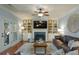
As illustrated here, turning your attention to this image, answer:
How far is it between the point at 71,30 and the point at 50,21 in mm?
378

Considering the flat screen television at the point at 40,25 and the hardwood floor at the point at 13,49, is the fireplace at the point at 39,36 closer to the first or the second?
the flat screen television at the point at 40,25

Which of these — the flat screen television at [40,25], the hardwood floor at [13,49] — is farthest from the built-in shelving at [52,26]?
the hardwood floor at [13,49]

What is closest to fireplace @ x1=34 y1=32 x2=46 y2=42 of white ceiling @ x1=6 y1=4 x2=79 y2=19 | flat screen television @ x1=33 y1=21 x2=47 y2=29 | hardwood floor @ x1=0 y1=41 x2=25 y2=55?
flat screen television @ x1=33 y1=21 x2=47 y2=29

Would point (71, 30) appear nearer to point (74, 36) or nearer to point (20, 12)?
point (74, 36)

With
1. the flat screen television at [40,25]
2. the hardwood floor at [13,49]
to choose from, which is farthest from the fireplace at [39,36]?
the hardwood floor at [13,49]

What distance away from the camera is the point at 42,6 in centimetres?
277

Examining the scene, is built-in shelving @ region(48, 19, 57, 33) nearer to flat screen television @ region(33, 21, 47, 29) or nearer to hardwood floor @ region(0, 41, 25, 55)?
flat screen television @ region(33, 21, 47, 29)

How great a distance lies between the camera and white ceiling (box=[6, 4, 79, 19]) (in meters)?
2.77

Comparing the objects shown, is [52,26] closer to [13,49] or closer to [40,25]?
[40,25]

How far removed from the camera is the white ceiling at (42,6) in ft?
9.07

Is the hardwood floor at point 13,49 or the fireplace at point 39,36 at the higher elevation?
the fireplace at point 39,36

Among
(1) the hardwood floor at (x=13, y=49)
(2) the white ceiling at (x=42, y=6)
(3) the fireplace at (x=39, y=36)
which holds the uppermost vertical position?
(2) the white ceiling at (x=42, y=6)

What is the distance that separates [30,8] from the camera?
278 centimetres

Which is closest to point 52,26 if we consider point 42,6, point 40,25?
point 40,25
